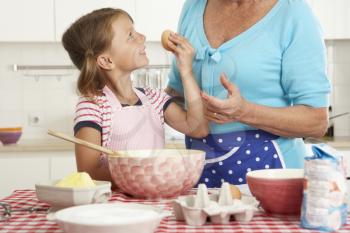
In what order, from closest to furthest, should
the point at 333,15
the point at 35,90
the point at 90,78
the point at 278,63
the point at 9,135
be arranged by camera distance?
the point at 278,63 → the point at 90,78 → the point at 9,135 → the point at 333,15 → the point at 35,90

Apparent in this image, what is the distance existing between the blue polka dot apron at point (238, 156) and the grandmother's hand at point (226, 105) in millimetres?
104

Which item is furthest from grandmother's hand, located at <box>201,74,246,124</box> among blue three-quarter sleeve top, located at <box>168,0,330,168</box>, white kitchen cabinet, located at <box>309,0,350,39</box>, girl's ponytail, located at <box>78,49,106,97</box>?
white kitchen cabinet, located at <box>309,0,350,39</box>

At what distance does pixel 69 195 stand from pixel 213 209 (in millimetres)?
271

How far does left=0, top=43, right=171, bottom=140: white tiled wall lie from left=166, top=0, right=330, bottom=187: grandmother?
5.98ft

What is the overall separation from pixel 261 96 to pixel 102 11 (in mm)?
547

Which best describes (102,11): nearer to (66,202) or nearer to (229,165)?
(229,165)

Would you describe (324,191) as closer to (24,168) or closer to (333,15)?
(24,168)

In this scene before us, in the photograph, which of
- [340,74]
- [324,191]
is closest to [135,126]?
[324,191]

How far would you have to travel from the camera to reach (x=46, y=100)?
3436 mm

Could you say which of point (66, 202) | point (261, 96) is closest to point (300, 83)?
point (261, 96)

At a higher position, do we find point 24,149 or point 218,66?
point 218,66

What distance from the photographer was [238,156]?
1518 millimetres

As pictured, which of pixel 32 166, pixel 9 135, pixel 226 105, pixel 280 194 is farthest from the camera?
Answer: pixel 9 135

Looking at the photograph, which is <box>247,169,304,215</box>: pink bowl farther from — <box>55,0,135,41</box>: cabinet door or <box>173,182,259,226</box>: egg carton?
<box>55,0,135,41</box>: cabinet door
